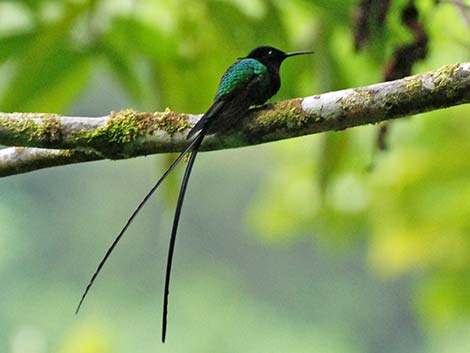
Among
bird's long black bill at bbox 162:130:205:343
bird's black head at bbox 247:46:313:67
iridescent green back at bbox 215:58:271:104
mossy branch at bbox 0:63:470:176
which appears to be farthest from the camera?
bird's black head at bbox 247:46:313:67

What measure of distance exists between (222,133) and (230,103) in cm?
13

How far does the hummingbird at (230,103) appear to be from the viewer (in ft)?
8.34

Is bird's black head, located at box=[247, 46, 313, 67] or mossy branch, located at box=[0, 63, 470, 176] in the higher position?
bird's black head, located at box=[247, 46, 313, 67]

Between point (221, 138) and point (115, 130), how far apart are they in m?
0.29

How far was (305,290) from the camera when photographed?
24.1 m

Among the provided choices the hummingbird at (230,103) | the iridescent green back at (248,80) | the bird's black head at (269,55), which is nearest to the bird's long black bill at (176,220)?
the hummingbird at (230,103)

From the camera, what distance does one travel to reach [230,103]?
2.96 meters

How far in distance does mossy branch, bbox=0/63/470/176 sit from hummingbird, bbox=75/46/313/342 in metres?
0.05

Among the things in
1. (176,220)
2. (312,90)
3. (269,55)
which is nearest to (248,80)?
(269,55)

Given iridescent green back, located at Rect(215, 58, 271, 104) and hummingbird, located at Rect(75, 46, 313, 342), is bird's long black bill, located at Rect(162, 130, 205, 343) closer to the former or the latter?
hummingbird, located at Rect(75, 46, 313, 342)

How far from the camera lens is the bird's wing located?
2.83 metres

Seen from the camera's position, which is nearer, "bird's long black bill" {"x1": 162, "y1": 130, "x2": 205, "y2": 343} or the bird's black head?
"bird's long black bill" {"x1": 162, "y1": 130, "x2": 205, "y2": 343}

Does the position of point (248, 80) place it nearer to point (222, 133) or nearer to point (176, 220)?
point (222, 133)

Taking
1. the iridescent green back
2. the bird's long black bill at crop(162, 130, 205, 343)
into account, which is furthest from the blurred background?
the bird's long black bill at crop(162, 130, 205, 343)
